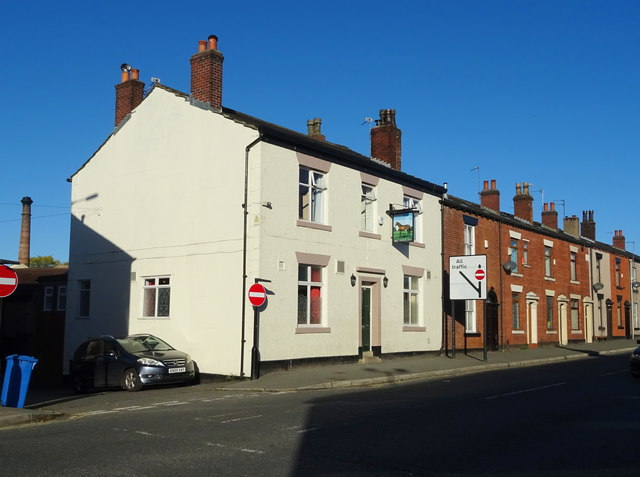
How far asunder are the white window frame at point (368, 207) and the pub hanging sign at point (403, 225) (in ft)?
2.61

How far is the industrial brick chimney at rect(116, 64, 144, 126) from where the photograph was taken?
2453 centimetres

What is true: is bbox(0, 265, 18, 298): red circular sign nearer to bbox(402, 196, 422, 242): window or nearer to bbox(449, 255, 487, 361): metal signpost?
bbox(402, 196, 422, 242): window

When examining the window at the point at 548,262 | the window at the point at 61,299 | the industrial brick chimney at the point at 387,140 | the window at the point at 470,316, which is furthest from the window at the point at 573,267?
the window at the point at 61,299

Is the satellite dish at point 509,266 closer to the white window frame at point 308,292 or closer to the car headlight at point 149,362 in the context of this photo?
the white window frame at point 308,292

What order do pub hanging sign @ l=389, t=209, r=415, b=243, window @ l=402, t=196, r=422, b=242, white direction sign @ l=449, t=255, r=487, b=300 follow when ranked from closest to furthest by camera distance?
pub hanging sign @ l=389, t=209, r=415, b=243, white direction sign @ l=449, t=255, r=487, b=300, window @ l=402, t=196, r=422, b=242

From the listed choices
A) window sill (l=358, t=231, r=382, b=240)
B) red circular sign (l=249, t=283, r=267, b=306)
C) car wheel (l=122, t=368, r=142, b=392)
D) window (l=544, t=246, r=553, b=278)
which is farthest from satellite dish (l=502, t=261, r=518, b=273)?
car wheel (l=122, t=368, r=142, b=392)

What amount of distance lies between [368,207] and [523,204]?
17.6 metres

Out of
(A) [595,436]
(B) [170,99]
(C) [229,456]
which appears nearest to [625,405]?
(A) [595,436]

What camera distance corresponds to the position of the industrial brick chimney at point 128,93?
80.5ft

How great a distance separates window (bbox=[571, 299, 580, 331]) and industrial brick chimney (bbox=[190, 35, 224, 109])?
27631 mm

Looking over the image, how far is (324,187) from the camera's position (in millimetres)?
20812

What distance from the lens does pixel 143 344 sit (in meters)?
18.6

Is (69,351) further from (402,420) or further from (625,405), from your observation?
(625,405)

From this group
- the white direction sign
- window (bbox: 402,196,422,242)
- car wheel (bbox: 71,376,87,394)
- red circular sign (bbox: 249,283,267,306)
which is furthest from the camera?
window (bbox: 402,196,422,242)
